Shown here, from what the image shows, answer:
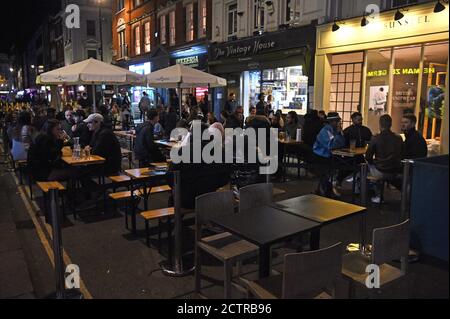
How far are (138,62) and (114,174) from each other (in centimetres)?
2252

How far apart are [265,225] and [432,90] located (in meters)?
9.57

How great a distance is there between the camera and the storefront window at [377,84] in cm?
1195

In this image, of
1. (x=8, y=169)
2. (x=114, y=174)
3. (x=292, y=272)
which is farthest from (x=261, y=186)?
(x=8, y=169)

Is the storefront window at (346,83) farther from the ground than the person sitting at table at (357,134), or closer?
farther from the ground

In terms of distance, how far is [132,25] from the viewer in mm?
28906

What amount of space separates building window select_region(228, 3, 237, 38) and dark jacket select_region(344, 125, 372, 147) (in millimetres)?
11406

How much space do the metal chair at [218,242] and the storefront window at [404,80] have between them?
29.2 feet

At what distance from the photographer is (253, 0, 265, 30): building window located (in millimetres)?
16531

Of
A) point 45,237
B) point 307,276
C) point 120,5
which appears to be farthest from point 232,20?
point 307,276

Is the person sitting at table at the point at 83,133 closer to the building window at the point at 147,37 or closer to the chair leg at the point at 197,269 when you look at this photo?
the chair leg at the point at 197,269

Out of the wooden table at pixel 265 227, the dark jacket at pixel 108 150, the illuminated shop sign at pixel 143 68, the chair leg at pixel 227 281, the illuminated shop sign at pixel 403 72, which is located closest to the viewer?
the wooden table at pixel 265 227

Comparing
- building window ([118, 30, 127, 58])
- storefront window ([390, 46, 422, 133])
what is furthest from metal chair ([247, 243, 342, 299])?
building window ([118, 30, 127, 58])

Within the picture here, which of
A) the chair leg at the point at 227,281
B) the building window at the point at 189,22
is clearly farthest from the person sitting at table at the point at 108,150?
the building window at the point at 189,22
